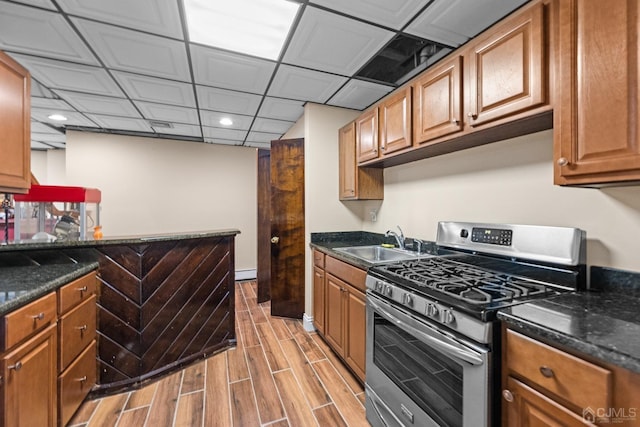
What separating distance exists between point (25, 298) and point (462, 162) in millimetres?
2678

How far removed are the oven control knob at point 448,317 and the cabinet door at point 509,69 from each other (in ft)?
3.43

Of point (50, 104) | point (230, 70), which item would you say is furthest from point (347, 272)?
point (50, 104)

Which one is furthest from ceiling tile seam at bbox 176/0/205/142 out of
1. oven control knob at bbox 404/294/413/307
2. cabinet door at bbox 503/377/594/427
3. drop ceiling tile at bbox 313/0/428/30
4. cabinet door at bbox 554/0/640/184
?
→ cabinet door at bbox 503/377/594/427

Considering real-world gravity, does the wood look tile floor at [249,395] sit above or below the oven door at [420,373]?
below

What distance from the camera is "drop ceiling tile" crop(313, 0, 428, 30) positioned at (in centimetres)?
161

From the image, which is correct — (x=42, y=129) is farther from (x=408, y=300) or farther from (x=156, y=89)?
(x=408, y=300)

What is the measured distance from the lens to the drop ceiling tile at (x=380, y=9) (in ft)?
5.27

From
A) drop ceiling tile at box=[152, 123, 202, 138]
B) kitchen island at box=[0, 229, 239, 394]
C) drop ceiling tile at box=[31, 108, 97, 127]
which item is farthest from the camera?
drop ceiling tile at box=[152, 123, 202, 138]

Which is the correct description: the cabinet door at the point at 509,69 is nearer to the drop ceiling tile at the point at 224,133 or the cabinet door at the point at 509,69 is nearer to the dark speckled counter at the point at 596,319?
the dark speckled counter at the point at 596,319

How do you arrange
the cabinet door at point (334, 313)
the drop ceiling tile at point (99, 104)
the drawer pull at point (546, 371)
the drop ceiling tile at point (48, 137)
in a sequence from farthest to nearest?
the drop ceiling tile at point (48, 137) < the drop ceiling tile at point (99, 104) < the cabinet door at point (334, 313) < the drawer pull at point (546, 371)

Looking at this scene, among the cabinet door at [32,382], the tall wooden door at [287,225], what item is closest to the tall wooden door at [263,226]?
the tall wooden door at [287,225]

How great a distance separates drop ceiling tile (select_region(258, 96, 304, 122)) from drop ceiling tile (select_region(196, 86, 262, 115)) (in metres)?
0.10

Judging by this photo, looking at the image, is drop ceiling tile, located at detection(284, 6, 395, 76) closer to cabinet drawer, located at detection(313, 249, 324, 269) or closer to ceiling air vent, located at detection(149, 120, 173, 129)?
cabinet drawer, located at detection(313, 249, 324, 269)

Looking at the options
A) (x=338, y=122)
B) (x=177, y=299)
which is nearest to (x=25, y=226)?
(x=177, y=299)
